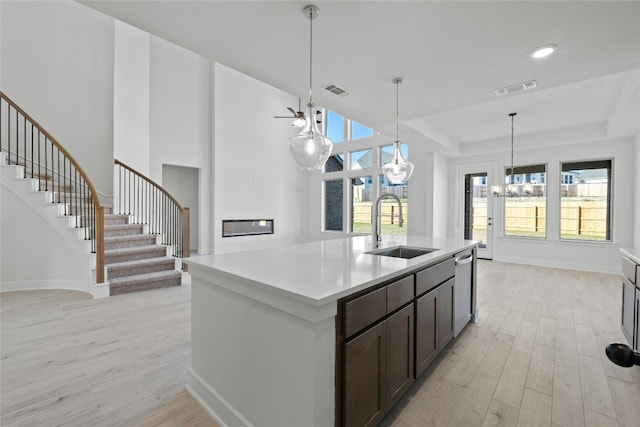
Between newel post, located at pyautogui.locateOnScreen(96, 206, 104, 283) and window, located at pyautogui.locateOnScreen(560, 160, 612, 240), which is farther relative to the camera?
window, located at pyautogui.locateOnScreen(560, 160, 612, 240)

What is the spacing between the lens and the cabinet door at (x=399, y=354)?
1.58 m

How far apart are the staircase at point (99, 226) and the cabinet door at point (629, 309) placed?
5200mm

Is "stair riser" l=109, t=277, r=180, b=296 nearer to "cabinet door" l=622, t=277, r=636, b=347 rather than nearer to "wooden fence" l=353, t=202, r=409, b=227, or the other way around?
"cabinet door" l=622, t=277, r=636, b=347

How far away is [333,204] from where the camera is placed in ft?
30.2

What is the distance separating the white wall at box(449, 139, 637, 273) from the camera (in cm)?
540

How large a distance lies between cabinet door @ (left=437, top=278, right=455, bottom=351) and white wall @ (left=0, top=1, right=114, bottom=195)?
6.42 m

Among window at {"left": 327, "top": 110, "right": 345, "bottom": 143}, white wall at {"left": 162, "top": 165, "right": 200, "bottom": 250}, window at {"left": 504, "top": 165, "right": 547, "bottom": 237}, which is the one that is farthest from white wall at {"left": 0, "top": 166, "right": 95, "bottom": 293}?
window at {"left": 504, "top": 165, "right": 547, "bottom": 237}

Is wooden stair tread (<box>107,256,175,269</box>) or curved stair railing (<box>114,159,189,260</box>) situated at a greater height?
curved stair railing (<box>114,159,189,260</box>)

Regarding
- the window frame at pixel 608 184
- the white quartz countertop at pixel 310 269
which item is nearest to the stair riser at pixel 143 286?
the white quartz countertop at pixel 310 269

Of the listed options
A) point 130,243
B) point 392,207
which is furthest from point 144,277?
point 392,207

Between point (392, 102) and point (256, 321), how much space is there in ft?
11.0

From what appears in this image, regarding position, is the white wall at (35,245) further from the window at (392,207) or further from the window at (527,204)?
the window at (527,204)

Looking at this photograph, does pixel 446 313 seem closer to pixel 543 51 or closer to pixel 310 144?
pixel 310 144

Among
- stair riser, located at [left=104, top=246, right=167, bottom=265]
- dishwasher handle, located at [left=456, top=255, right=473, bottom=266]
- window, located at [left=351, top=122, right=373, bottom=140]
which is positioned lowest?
stair riser, located at [left=104, top=246, right=167, bottom=265]
